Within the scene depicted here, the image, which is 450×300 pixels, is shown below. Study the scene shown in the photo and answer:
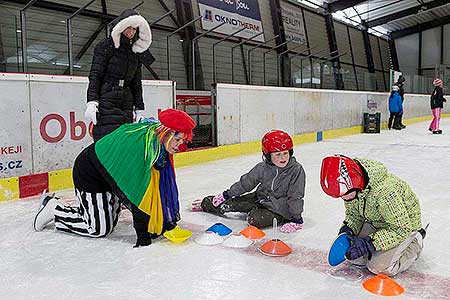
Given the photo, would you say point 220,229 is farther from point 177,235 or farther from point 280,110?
point 280,110

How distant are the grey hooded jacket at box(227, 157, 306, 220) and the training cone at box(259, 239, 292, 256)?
0.46 m

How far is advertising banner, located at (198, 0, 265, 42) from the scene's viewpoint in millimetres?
10805

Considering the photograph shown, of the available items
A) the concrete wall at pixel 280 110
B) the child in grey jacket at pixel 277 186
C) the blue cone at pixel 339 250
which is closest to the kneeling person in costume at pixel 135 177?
the child in grey jacket at pixel 277 186

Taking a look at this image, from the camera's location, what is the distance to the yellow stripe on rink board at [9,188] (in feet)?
12.1

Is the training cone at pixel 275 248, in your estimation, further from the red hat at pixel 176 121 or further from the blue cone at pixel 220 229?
the red hat at pixel 176 121

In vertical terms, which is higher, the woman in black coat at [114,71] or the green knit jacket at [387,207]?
the woman in black coat at [114,71]

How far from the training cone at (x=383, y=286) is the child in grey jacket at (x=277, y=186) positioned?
0.88m

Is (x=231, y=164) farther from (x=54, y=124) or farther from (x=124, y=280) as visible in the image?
(x=124, y=280)

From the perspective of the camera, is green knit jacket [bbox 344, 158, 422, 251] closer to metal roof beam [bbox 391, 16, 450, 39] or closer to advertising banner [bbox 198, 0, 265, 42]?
advertising banner [bbox 198, 0, 265, 42]

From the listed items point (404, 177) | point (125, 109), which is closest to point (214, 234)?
point (125, 109)

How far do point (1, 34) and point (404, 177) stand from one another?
5427mm

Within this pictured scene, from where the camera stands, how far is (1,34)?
Result: 602cm

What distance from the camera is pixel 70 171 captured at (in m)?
4.30

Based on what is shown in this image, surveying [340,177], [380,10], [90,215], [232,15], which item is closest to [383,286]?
[340,177]
